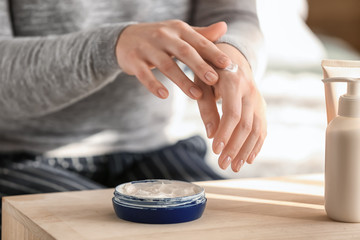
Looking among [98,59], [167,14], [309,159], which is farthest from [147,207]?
[309,159]

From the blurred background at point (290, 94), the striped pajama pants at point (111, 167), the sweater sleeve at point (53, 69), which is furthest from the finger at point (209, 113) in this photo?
the blurred background at point (290, 94)

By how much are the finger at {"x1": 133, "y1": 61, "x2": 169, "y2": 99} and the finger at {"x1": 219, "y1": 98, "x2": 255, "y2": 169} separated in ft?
0.34

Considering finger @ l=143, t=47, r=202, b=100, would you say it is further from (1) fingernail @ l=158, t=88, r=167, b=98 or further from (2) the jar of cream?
(2) the jar of cream

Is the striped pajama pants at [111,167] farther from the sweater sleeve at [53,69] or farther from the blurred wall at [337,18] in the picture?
the blurred wall at [337,18]

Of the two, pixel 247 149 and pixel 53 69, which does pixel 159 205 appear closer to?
pixel 247 149

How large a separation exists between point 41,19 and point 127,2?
0.20 m

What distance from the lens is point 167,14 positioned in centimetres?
134

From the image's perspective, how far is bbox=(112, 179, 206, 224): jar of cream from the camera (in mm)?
621

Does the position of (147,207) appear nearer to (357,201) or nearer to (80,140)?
(357,201)

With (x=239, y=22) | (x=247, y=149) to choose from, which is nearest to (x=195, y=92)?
(x=247, y=149)

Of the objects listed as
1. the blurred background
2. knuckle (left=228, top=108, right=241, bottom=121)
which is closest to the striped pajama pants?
knuckle (left=228, top=108, right=241, bottom=121)

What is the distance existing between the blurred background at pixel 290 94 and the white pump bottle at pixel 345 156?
1231mm

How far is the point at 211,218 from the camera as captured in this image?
2.17 ft

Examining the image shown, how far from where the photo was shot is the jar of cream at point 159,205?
621 millimetres
